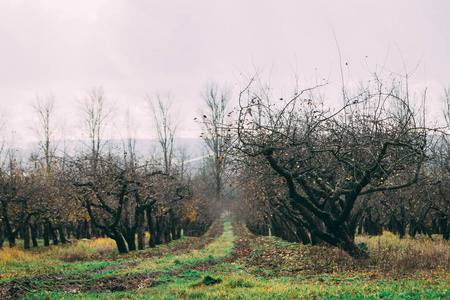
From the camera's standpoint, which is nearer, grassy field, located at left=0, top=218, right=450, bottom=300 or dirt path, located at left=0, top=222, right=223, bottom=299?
grassy field, located at left=0, top=218, right=450, bottom=300

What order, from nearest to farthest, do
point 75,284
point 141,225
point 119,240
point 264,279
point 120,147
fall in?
1. point 75,284
2. point 264,279
3. point 119,240
4. point 120,147
5. point 141,225

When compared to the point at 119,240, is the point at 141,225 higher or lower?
higher

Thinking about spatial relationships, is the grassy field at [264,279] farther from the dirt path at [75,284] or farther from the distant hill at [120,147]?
the distant hill at [120,147]

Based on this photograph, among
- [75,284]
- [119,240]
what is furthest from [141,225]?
[75,284]

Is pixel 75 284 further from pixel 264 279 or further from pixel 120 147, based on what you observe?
pixel 120 147

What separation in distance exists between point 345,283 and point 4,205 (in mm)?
23801

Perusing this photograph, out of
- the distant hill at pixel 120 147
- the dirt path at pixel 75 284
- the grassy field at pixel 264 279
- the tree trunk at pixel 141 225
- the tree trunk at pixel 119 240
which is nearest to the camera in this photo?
the grassy field at pixel 264 279

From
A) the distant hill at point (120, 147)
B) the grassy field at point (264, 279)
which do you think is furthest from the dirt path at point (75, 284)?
the distant hill at point (120, 147)

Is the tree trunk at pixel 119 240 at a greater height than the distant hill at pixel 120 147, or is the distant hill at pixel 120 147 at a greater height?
the distant hill at pixel 120 147

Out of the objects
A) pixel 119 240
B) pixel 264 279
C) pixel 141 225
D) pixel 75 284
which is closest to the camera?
pixel 75 284

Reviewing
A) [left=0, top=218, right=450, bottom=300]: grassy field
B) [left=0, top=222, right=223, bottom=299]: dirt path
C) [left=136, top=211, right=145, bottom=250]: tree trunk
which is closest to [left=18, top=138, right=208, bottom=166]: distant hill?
[left=136, top=211, right=145, bottom=250]: tree trunk

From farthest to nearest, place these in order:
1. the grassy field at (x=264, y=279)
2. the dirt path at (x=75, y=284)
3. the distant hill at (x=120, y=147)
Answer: the distant hill at (x=120, y=147), the dirt path at (x=75, y=284), the grassy field at (x=264, y=279)

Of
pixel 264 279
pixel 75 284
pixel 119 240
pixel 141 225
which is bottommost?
pixel 264 279

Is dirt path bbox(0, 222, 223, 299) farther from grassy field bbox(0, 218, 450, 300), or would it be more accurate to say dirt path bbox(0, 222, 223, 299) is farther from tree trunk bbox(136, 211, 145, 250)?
tree trunk bbox(136, 211, 145, 250)
